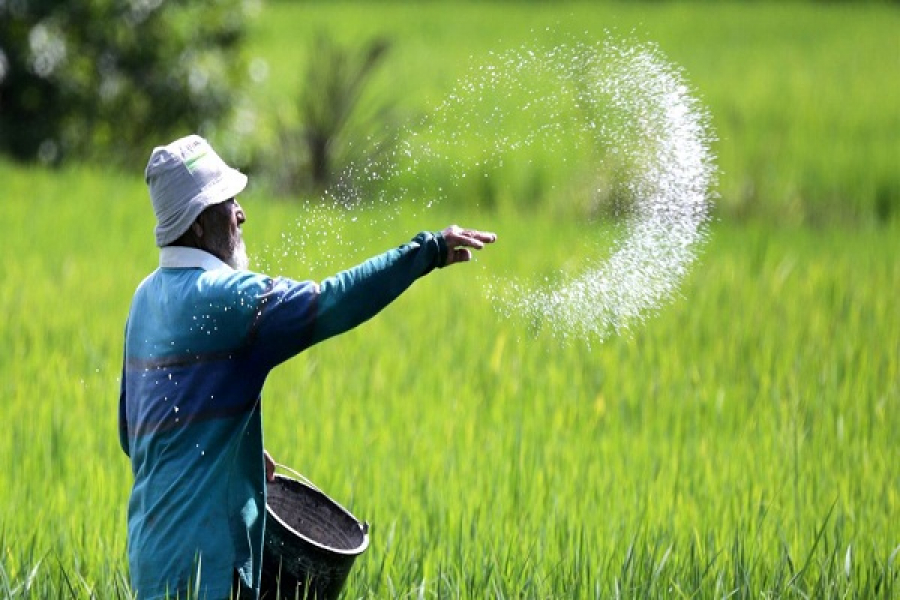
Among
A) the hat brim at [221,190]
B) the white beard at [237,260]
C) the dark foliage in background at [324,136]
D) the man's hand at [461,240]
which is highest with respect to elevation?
the hat brim at [221,190]

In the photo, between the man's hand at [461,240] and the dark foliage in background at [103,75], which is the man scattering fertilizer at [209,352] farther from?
the dark foliage in background at [103,75]

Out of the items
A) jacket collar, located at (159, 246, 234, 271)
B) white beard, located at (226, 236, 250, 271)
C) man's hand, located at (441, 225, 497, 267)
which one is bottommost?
white beard, located at (226, 236, 250, 271)

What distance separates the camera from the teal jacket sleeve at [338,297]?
2449 millimetres

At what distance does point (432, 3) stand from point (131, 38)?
10.5 meters

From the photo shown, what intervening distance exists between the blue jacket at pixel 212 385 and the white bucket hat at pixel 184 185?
57 mm

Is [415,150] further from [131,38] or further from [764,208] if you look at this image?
[764,208]

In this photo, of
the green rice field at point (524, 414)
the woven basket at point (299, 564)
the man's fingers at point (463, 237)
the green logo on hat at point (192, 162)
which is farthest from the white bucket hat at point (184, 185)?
the green rice field at point (524, 414)

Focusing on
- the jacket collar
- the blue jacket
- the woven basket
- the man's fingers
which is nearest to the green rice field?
the woven basket

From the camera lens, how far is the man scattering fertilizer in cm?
246

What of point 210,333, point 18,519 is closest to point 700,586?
point 210,333

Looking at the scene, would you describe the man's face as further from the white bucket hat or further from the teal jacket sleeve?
the teal jacket sleeve

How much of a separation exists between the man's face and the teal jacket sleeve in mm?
170

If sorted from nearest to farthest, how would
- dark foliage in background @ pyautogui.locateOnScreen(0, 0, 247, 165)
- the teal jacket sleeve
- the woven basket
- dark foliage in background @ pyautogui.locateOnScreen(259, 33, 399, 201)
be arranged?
the teal jacket sleeve
the woven basket
dark foliage in background @ pyautogui.locateOnScreen(259, 33, 399, 201)
dark foliage in background @ pyautogui.locateOnScreen(0, 0, 247, 165)

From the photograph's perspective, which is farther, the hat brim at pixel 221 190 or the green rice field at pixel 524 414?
the green rice field at pixel 524 414
